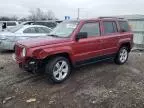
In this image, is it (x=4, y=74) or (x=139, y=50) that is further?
(x=139, y=50)

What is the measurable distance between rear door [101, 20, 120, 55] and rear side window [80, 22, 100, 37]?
283mm

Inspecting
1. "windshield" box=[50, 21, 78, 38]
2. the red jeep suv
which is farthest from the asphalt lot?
"windshield" box=[50, 21, 78, 38]

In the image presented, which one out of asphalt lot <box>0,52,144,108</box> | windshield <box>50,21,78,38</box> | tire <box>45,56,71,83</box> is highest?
windshield <box>50,21,78,38</box>

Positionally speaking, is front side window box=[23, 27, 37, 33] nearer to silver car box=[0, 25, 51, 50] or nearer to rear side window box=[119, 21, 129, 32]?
silver car box=[0, 25, 51, 50]

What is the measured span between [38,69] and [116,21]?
3754mm

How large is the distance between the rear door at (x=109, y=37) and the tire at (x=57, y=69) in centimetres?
173

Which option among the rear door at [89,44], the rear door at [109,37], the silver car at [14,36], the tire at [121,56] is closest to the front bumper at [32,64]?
the rear door at [89,44]

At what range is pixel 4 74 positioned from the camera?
7.13 m

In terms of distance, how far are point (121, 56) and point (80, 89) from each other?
3293 millimetres

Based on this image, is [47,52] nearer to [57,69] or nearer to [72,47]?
[57,69]

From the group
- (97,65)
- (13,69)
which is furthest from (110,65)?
(13,69)

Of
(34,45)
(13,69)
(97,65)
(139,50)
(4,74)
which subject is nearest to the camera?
(34,45)

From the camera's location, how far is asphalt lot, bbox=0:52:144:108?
498 centimetres

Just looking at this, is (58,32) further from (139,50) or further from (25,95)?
(139,50)
